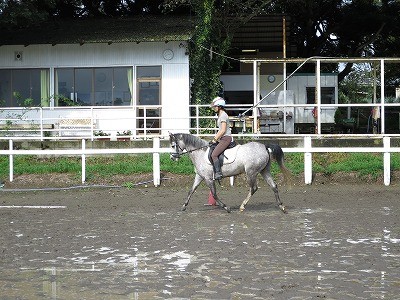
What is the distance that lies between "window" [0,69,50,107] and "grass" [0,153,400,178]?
7.41 meters

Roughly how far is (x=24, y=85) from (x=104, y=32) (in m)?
4.03

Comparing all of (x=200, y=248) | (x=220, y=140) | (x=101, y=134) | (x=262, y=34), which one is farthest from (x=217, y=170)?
(x=262, y=34)

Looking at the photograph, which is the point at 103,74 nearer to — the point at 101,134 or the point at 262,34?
the point at 101,134

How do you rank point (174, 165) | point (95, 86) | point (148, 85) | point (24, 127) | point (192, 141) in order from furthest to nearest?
1. point (95, 86)
2. point (148, 85)
3. point (24, 127)
4. point (174, 165)
5. point (192, 141)

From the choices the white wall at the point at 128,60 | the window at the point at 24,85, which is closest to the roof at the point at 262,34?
the white wall at the point at 128,60

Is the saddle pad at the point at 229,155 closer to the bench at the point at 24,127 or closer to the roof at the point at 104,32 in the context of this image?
the bench at the point at 24,127

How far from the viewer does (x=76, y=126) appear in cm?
3069

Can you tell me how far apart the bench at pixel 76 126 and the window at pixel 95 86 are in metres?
1.86

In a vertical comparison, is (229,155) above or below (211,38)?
below

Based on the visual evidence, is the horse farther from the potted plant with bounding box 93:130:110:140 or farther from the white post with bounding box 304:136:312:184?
the potted plant with bounding box 93:130:110:140

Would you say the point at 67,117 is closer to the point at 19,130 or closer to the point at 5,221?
the point at 19,130

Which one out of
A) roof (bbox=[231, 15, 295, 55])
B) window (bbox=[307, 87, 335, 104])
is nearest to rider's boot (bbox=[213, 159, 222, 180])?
window (bbox=[307, 87, 335, 104])

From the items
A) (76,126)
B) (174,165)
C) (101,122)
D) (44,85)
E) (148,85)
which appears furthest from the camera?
(44,85)

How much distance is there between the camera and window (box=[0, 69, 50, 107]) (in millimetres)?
33531
